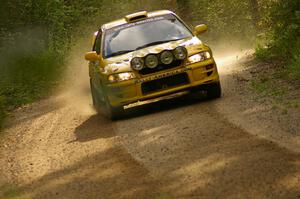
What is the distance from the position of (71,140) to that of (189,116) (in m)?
1.95

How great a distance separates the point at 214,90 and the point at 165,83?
90 cm

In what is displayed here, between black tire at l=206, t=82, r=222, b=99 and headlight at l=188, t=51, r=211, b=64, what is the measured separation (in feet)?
1.57

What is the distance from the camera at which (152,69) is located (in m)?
11.9

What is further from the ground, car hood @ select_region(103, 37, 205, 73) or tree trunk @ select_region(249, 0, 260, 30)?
car hood @ select_region(103, 37, 205, 73)

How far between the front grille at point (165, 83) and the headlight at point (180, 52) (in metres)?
0.29

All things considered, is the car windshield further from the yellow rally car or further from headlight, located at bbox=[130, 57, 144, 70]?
headlight, located at bbox=[130, 57, 144, 70]

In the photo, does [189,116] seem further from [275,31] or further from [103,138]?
[275,31]

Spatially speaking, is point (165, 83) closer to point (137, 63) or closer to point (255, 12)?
point (137, 63)

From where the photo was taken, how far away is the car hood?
11930mm

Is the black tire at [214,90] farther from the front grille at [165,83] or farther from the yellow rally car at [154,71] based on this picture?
the front grille at [165,83]

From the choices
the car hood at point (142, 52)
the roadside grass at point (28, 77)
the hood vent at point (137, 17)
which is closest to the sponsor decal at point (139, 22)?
the hood vent at point (137, 17)

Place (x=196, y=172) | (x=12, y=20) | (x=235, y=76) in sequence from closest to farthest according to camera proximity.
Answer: (x=196, y=172)
(x=235, y=76)
(x=12, y=20)

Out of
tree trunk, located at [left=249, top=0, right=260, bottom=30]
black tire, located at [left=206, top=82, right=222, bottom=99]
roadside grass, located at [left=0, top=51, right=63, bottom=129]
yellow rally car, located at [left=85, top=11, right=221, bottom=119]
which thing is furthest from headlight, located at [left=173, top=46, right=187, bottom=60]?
tree trunk, located at [left=249, top=0, right=260, bottom=30]

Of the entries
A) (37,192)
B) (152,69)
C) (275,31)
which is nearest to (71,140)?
(152,69)
